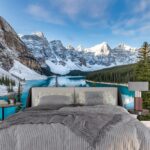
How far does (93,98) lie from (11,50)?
5.19 metres

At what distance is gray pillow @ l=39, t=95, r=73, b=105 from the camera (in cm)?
445

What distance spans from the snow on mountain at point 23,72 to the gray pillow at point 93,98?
3206mm

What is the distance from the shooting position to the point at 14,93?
6.62 metres

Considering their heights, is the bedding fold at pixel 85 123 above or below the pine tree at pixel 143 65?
below

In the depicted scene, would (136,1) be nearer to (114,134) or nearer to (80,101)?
(80,101)

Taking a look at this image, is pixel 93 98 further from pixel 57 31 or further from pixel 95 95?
pixel 57 31

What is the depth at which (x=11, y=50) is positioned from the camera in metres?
8.80

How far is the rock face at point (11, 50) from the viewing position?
26.9 feet

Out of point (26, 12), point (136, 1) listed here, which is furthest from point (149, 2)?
point (26, 12)

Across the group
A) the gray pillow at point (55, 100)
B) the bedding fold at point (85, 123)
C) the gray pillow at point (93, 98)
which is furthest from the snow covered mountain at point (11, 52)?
the bedding fold at point (85, 123)

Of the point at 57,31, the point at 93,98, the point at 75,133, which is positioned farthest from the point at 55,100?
the point at 57,31

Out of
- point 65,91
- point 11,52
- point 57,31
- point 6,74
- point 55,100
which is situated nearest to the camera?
point 55,100

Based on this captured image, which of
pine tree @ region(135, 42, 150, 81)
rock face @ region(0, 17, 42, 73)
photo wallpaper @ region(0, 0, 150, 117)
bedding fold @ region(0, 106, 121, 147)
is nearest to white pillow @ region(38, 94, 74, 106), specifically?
bedding fold @ region(0, 106, 121, 147)

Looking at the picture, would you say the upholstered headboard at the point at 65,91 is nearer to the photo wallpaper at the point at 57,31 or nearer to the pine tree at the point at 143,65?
the photo wallpaper at the point at 57,31
